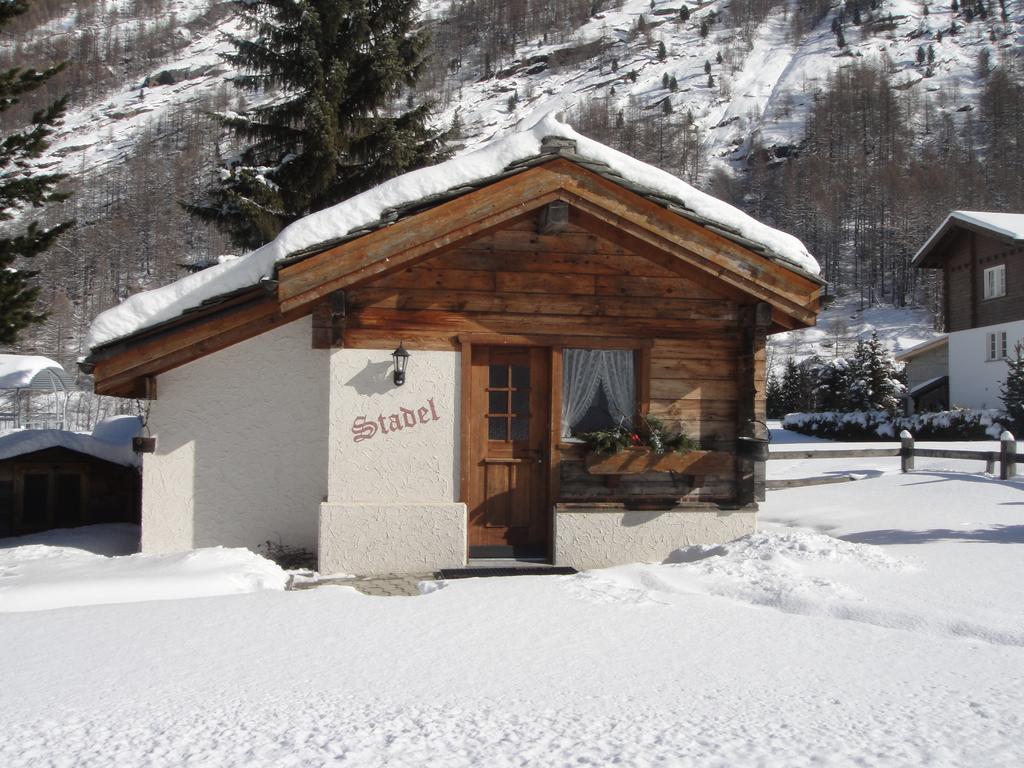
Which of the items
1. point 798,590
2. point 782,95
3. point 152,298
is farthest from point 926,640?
point 782,95

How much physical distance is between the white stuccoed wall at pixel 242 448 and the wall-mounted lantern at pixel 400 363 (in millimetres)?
828

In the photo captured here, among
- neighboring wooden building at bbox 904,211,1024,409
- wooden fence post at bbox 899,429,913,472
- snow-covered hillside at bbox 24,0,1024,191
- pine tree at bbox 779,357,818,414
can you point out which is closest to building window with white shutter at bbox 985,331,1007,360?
neighboring wooden building at bbox 904,211,1024,409

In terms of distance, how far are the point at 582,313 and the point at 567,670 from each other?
4.13 metres

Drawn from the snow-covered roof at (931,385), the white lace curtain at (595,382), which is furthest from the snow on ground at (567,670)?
the snow-covered roof at (931,385)

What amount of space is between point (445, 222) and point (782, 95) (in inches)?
5508

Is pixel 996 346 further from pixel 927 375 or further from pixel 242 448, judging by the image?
pixel 242 448

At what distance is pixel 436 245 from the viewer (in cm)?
712

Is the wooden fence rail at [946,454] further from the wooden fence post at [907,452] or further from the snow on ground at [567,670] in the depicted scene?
the snow on ground at [567,670]

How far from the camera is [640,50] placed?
157 m

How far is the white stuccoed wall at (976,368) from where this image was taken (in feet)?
91.5

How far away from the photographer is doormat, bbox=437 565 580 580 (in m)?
7.14

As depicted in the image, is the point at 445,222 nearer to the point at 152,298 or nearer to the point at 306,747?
the point at 152,298

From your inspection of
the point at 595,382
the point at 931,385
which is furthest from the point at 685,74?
the point at 595,382

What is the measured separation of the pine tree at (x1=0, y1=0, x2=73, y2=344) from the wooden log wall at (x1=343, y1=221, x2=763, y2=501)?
15.1 feet
